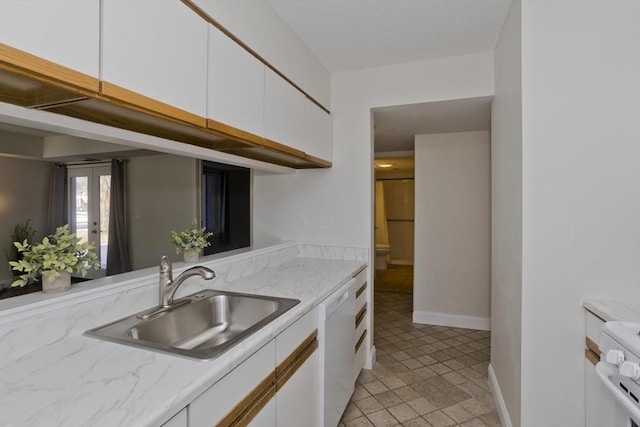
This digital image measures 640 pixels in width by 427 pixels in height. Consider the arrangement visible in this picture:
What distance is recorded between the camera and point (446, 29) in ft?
6.66

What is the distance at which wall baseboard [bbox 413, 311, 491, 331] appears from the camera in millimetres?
3438

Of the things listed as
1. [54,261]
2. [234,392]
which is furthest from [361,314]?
[54,261]

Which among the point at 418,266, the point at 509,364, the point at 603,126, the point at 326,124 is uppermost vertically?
the point at 326,124

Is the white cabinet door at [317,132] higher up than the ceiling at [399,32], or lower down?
lower down

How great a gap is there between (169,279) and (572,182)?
6.31ft

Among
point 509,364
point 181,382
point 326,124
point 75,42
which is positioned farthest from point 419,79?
point 181,382

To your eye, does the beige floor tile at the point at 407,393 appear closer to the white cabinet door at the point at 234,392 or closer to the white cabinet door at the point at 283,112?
the white cabinet door at the point at 234,392

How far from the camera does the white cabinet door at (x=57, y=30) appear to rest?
71 centimetres

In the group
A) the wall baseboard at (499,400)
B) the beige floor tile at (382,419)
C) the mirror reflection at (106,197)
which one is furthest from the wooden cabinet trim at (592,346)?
the mirror reflection at (106,197)

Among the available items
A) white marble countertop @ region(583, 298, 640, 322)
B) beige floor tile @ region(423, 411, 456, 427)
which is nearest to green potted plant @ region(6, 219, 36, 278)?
beige floor tile @ region(423, 411, 456, 427)

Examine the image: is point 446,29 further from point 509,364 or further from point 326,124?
point 509,364

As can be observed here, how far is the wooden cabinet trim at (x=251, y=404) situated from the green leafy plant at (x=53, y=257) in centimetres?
→ 74

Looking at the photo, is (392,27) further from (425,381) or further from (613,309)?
(425,381)

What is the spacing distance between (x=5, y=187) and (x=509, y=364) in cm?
535
